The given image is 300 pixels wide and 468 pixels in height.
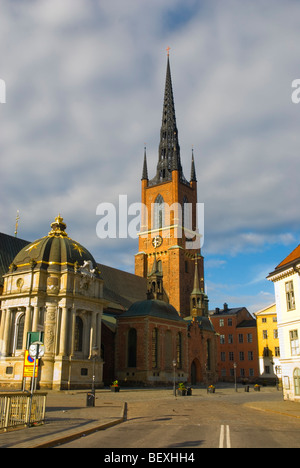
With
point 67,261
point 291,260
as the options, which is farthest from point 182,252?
point 291,260

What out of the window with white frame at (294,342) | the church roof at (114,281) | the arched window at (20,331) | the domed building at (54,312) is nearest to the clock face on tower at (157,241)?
the church roof at (114,281)

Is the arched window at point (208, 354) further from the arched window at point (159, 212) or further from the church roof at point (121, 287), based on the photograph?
the arched window at point (159, 212)

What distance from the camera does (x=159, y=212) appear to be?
87.4 metres

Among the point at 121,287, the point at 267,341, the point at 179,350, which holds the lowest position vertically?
the point at 179,350

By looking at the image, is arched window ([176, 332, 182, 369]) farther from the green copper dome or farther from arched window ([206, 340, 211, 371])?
the green copper dome

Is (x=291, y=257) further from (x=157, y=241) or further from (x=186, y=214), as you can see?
(x=186, y=214)

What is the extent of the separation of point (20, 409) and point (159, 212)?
72.8 meters

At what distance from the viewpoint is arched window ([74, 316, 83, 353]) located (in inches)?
1807

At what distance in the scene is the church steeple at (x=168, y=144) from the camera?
92625 mm

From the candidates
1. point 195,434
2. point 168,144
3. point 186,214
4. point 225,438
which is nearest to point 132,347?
point 186,214

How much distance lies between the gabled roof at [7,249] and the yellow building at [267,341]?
4585cm

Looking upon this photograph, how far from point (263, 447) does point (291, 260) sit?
21.3m

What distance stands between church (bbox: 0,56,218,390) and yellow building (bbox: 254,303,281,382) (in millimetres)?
11029

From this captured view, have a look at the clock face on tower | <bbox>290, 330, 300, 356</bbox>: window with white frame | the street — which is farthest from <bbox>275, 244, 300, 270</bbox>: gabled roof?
the clock face on tower
